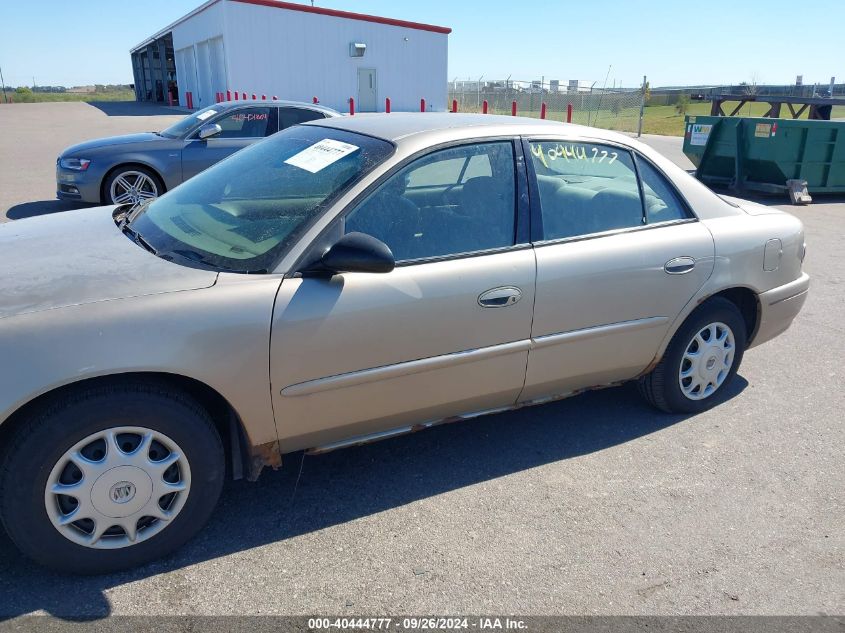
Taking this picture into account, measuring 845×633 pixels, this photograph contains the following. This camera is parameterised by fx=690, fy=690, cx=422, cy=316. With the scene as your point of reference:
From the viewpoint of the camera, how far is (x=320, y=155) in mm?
3211

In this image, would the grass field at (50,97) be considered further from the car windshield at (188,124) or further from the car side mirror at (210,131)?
the car side mirror at (210,131)

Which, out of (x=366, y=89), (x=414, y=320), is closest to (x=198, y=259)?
(x=414, y=320)

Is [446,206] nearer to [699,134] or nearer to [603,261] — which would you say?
[603,261]

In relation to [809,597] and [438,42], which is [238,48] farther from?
[809,597]

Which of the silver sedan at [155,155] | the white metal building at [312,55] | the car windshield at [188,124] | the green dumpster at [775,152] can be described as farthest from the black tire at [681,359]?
the white metal building at [312,55]

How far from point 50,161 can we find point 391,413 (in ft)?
43.4

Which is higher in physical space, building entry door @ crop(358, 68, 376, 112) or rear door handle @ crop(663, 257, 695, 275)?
building entry door @ crop(358, 68, 376, 112)

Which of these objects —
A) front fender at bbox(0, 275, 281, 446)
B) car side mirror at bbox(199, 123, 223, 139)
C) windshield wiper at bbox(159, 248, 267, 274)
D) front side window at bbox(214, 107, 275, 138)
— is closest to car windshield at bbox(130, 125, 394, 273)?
windshield wiper at bbox(159, 248, 267, 274)

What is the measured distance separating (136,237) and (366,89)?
104 feet

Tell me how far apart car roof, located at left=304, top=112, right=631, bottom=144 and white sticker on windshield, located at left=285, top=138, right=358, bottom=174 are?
5.4 inches

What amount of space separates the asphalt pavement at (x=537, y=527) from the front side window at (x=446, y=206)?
1.12 meters

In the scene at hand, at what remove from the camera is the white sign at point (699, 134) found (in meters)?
12.3

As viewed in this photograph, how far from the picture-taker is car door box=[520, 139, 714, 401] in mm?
3266

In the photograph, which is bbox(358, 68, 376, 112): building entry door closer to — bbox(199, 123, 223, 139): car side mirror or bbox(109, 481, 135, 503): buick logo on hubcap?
bbox(199, 123, 223, 139): car side mirror
